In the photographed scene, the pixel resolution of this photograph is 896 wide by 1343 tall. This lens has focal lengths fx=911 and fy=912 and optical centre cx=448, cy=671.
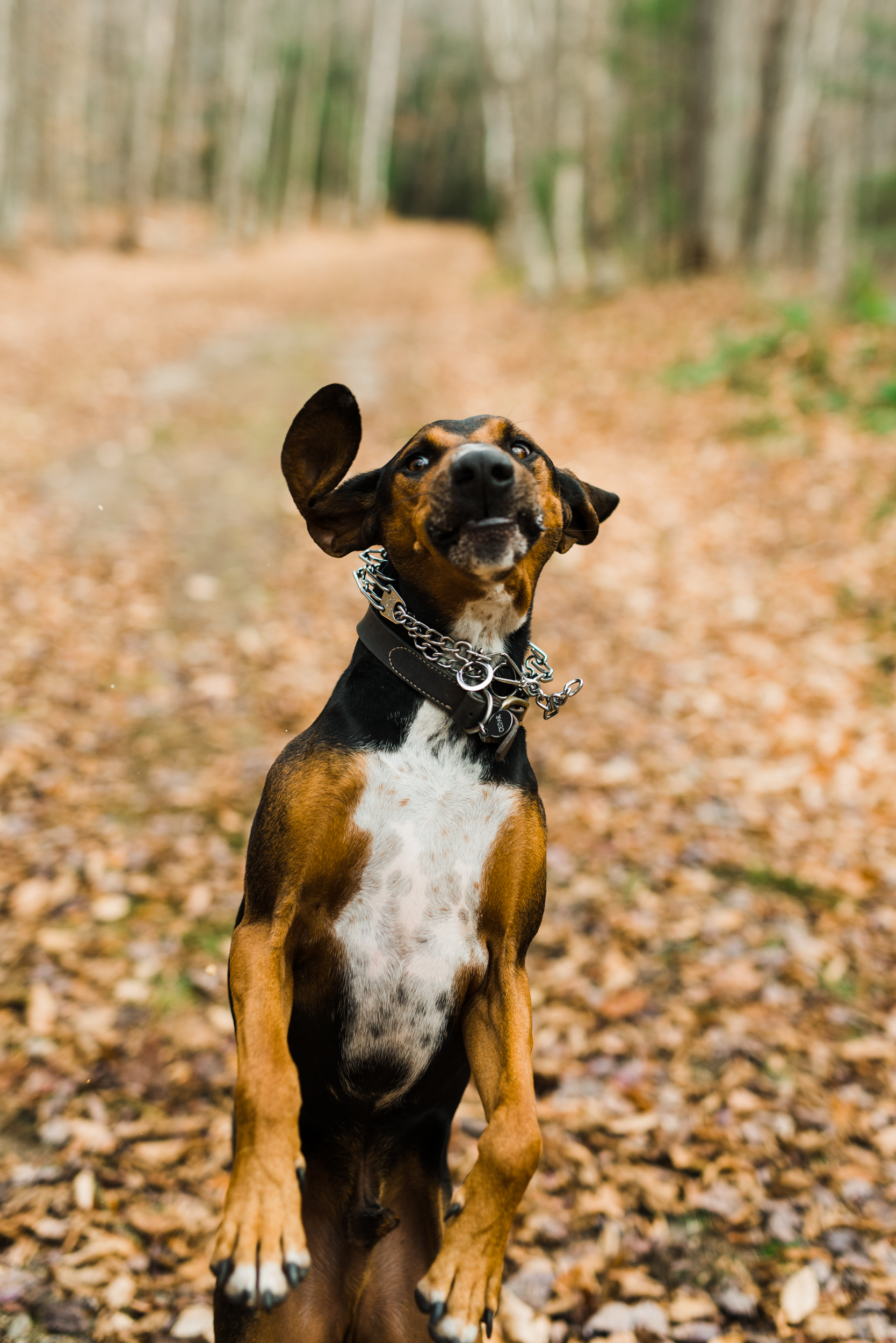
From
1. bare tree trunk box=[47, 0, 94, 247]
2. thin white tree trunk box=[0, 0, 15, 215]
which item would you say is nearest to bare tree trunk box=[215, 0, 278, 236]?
bare tree trunk box=[47, 0, 94, 247]

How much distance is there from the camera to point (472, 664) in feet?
8.43

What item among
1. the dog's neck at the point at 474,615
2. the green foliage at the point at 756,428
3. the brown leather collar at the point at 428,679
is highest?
the dog's neck at the point at 474,615

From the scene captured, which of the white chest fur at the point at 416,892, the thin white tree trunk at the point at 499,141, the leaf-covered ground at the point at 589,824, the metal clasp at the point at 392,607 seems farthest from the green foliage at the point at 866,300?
the thin white tree trunk at the point at 499,141

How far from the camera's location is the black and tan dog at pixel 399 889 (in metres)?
2.38

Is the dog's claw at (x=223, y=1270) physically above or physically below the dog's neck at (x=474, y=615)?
below

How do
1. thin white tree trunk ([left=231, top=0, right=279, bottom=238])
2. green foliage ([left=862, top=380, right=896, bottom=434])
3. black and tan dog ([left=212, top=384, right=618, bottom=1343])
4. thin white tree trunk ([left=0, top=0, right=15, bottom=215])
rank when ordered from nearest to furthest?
black and tan dog ([left=212, top=384, right=618, bottom=1343]) → green foliage ([left=862, top=380, right=896, bottom=434]) → thin white tree trunk ([left=0, top=0, right=15, bottom=215]) → thin white tree trunk ([left=231, top=0, right=279, bottom=238])

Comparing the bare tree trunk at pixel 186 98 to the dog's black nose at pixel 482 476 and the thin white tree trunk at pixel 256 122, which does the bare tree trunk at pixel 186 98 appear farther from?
the dog's black nose at pixel 482 476

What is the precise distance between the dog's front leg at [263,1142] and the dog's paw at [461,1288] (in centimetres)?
33

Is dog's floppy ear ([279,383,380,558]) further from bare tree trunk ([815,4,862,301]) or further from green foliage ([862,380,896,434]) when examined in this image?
bare tree trunk ([815,4,862,301])

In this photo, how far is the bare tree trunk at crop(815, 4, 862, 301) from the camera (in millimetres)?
17531

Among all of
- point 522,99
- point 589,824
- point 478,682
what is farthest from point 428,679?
point 522,99

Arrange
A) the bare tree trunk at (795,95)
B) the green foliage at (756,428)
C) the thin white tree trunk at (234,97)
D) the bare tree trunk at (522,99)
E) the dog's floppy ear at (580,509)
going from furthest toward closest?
the thin white tree trunk at (234,97), the bare tree trunk at (522,99), the bare tree trunk at (795,95), the green foliage at (756,428), the dog's floppy ear at (580,509)

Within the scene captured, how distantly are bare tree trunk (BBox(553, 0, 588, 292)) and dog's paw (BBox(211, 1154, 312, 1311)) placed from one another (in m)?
21.8

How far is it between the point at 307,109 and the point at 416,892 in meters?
53.3
